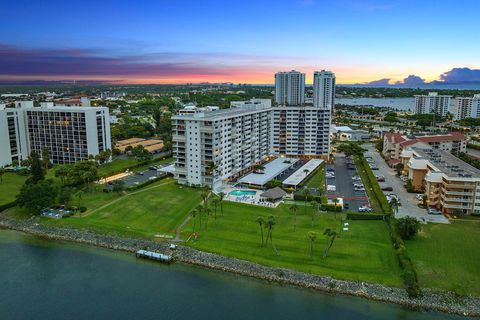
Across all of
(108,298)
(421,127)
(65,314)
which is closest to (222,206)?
(108,298)

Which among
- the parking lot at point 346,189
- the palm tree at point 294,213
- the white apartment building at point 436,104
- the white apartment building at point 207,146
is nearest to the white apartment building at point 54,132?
the white apartment building at point 207,146

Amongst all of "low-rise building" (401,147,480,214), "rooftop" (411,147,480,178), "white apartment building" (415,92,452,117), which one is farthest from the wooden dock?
"white apartment building" (415,92,452,117)

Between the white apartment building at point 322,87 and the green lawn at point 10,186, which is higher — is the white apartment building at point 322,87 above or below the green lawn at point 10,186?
above

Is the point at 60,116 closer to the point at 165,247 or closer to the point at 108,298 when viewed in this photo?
the point at 165,247

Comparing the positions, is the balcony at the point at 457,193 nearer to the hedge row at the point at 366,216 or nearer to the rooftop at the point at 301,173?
the hedge row at the point at 366,216

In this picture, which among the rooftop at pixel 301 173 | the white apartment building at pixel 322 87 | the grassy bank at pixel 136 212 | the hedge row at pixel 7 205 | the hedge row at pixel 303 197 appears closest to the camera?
the grassy bank at pixel 136 212

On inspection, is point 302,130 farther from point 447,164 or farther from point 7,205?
point 7,205

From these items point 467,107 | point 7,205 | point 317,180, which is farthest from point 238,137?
point 467,107
